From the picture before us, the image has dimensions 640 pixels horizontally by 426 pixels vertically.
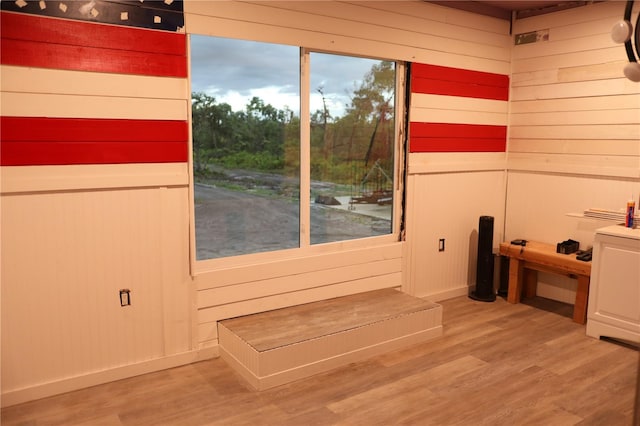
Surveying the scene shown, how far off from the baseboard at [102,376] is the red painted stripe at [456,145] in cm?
245

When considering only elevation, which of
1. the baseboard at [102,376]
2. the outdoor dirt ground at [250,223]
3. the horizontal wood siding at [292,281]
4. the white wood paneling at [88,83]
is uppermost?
the white wood paneling at [88,83]

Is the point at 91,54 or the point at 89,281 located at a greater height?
the point at 91,54

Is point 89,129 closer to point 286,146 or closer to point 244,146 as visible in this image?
point 244,146

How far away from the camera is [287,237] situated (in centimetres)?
402

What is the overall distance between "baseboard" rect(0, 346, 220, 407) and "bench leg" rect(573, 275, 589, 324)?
9.89 ft

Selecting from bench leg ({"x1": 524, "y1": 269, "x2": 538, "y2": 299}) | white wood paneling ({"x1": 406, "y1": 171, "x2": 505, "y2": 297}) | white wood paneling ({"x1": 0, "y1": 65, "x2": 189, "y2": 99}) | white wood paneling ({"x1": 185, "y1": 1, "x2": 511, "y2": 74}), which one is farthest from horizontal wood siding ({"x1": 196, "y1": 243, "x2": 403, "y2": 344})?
white wood paneling ({"x1": 185, "y1": 1, "x2": 511, "y2": 74})

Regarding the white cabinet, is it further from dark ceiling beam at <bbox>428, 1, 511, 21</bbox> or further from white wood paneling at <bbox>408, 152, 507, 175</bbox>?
dark ceiling beam at <bbox>428, 1, 511, 21</bbox>

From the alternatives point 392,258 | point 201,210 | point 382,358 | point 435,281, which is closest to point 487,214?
point 435,281

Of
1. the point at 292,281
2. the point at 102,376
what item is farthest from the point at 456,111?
the point at 102,376

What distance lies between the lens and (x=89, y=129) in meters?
3.05

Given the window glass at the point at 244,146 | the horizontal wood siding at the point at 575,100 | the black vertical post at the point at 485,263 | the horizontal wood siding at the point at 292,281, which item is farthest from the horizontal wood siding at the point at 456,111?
the window glass at the point at 244,146

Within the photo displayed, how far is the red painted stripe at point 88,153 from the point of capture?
113 inches

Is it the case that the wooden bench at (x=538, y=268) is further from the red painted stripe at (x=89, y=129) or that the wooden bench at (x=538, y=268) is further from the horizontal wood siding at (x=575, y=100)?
the red painted stripe at (x=89, y=129)

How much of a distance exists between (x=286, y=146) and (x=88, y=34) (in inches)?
60.8
